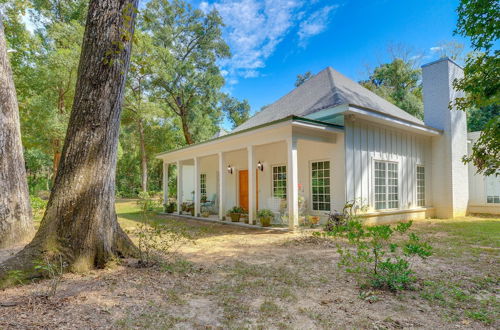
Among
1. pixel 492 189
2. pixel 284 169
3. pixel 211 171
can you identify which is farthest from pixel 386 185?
pixel 211 171

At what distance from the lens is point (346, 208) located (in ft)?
25.1

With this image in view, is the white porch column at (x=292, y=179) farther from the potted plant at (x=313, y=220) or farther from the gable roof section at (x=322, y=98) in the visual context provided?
the gable roof section at (x=322, y=98)

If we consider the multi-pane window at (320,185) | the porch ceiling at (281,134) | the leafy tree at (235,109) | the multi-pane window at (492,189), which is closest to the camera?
the porch ceiling at (281,134)

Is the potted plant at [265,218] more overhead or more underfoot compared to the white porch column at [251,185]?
more underfoot

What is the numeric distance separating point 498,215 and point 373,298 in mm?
12059

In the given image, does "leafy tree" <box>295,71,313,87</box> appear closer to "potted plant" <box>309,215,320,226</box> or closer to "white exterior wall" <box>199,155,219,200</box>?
"white exterior wall" <box>199,155,219,200</box>

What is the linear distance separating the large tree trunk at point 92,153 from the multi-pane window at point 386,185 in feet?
26.2

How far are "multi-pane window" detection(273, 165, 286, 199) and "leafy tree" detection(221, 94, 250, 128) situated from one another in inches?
668

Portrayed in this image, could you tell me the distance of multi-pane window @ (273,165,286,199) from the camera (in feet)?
31.9

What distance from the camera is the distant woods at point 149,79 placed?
1527 centimetres

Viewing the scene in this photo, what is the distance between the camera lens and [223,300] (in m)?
3.04

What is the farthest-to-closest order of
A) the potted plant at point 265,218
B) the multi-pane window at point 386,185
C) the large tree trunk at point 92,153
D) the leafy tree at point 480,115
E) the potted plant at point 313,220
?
the leafy tree at point 480,115 → the multi-pane window at point 386,185 → the potted plant at point 265,218 → the potted plant at point 313,220 → the large tree trunk at point 92,153

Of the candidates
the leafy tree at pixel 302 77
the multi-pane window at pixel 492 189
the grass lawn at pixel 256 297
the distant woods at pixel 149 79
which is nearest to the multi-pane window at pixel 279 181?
the grass lawn at pixel 256 297

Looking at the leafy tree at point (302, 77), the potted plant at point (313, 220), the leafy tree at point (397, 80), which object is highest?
the leafy tree at point (302, 77)
